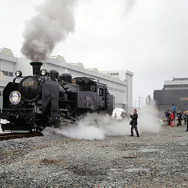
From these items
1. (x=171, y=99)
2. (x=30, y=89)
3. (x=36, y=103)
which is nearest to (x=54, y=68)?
(x=171, y=99)

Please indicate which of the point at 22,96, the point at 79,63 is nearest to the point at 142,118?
the point at 22,96

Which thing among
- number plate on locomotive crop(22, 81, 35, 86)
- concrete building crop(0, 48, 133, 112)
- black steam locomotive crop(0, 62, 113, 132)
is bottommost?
black steam locomotive crop(0, 62, 113, 132)

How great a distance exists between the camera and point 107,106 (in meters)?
18.7

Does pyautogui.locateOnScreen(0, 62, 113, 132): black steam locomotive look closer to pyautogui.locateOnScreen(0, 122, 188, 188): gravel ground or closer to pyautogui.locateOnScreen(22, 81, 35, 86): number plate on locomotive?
pyautogui.locateOnScreen(22, 81, 35, 86): number plate on locomotive

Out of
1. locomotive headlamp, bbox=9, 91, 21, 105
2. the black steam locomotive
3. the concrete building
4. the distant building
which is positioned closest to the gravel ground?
the black steam locomotive

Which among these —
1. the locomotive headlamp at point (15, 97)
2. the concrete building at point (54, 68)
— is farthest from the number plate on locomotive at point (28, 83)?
the concrete building at point (54, 68)

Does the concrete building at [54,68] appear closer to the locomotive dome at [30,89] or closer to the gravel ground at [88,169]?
the locomotive dome at [30,89]

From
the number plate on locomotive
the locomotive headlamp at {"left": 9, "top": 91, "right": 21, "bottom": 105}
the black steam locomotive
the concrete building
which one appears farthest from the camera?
the concrete building

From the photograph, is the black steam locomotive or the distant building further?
the distant building

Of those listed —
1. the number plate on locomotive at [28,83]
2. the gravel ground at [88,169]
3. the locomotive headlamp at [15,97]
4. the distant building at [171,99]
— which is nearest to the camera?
the gravel ground at [88,169]

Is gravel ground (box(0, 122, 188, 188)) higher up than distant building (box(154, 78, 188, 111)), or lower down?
lower down

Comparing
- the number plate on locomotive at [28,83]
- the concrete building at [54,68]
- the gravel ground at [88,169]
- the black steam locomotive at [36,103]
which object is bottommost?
the gravel ground at [88,169]

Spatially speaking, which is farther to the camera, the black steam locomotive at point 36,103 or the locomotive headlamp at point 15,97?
the locomotive headlamp at point 15,97

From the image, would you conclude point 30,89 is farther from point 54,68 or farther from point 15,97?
point 54,68
